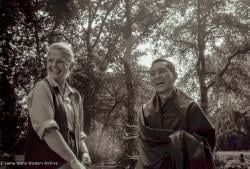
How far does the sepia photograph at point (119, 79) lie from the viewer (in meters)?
2.67

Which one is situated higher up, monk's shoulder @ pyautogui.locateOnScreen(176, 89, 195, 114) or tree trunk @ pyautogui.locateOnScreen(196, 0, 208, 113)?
tree trunk @ pyautogui.locateOnScreen(196, 0, 208, 113)

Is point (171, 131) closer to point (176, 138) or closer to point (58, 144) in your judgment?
point (176, 138)

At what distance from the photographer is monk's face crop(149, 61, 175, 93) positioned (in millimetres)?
3617

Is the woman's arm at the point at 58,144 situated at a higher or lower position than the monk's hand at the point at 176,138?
higher

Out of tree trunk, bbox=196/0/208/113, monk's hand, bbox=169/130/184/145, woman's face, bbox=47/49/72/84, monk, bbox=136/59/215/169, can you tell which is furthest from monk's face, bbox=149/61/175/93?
tree trunk, bbox=196/0/208/113

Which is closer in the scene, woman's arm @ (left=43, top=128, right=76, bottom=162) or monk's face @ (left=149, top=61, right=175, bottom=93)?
woman's arm @ (left=43, top=128, right=76, bottom=162)

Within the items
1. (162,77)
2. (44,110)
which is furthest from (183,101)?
(44,110)

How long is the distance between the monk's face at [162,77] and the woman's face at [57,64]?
1181 mm

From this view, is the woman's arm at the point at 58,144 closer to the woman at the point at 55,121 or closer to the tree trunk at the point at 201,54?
the woman at the point at 55,121

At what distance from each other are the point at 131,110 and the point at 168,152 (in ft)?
63.1

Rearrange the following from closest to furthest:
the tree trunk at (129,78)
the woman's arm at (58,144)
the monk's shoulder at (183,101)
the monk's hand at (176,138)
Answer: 1. the woman's arm at (58,144)
2. the monk's hand at (176,138)
3. the monk's shoulder at (183,101)
4. the tree trunk at (129,78)

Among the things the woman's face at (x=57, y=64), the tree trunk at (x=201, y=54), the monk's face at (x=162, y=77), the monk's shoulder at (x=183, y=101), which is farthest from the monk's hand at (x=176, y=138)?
the tree trunk at (x=201, y=54)

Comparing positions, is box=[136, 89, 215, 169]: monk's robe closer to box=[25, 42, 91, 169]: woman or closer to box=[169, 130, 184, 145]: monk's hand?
box=[169, 130, 184, 145]: monk's hand

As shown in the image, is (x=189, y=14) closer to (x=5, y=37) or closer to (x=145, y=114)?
(x=5, y=37)
